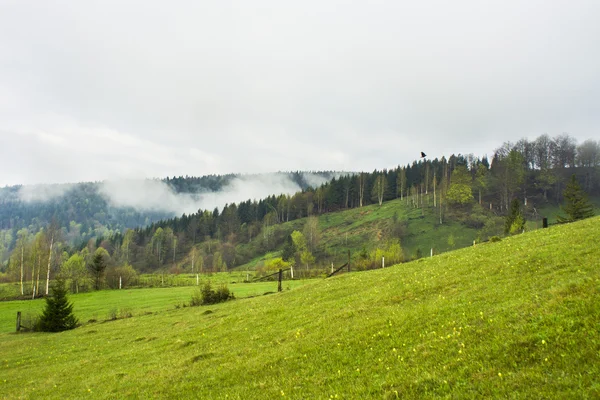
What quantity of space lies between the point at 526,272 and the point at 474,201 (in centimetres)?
14763

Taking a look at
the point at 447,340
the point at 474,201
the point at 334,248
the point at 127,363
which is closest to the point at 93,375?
the point at 127,363

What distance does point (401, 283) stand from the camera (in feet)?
72.2

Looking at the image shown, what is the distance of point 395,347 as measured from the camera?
1191cm

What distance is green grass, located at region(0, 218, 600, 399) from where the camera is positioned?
334 inches

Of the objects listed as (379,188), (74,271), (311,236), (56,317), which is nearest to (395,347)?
(56,317)

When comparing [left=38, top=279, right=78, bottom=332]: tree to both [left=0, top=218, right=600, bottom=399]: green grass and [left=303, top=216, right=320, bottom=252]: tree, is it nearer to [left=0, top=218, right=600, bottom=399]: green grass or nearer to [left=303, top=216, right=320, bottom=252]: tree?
[left=0, top=218, right=600, bottom=399]: green grass

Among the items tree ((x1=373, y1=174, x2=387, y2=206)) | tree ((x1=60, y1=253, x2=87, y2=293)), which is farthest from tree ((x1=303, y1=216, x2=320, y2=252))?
tree ((x1=60, y1=253, x2=87, y2=293))

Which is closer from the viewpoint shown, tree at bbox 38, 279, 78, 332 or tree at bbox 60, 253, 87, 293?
tree at bbox 38, 279, 78, 332

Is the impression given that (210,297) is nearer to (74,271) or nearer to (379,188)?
(74,271)

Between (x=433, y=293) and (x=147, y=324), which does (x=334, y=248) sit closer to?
(x=147, y=324)

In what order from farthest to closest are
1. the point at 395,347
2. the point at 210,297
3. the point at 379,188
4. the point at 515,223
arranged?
1. the point at 379,188
2. the point at 515,223
3. the point at 210,297
4. the point at 395,347

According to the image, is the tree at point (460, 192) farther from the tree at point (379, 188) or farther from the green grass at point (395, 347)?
the green grass at point (395, 347)

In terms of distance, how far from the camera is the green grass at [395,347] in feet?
27.8

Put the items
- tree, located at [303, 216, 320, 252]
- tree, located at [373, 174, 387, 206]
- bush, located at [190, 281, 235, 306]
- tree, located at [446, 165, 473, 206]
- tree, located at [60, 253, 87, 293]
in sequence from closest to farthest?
bush, located at [190, 281, 235, 306] < tree, located at [60, 253, 87, 293] < tree, located at [446, 165, 473, 206] < tree, located at [303, 216, 320, 252] < tree, located at [373, 174, 387, 206]
